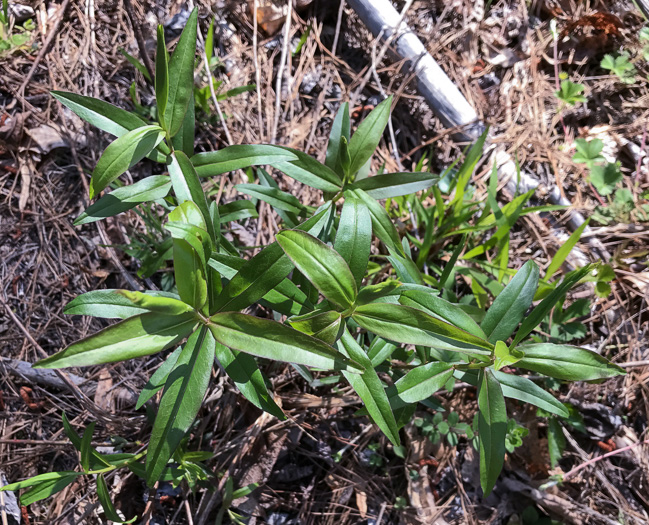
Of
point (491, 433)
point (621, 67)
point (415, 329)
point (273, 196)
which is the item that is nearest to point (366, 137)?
point (273, 196)

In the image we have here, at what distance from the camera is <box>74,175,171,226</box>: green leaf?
130cm

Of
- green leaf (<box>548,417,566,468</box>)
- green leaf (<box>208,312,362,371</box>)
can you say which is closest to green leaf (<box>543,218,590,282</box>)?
green leaf (<box>548,417,566,468</box>)

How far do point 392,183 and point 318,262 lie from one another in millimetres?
609

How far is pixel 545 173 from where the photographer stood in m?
2.44

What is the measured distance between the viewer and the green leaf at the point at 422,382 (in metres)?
1.18

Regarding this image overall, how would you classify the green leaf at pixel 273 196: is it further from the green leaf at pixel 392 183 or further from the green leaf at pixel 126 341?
the green leaf at pixel 126 341

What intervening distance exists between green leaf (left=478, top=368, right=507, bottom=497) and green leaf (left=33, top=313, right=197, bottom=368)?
0.74 m

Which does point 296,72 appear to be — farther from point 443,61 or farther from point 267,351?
point 267,351

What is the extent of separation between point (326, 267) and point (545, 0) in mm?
2574

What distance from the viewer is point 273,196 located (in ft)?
5.23

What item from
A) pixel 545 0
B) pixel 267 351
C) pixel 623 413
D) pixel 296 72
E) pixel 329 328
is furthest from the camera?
pixel 545 0

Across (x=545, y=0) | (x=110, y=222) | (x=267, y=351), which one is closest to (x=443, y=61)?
(x=545, y=0)

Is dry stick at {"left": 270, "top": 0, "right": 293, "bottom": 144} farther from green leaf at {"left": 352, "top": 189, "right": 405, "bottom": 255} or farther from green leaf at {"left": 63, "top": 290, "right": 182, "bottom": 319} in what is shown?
green leaf at {"left": 63, "top": 290, "right": 182, "bottom": 319}

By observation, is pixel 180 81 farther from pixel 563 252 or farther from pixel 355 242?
pixel 563 252
